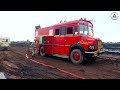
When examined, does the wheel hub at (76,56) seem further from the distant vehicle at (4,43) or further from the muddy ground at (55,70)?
the distant vehicle at (4,43)

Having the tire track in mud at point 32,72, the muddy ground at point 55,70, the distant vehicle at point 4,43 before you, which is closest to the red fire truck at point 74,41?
the muddy ground at point 55,70

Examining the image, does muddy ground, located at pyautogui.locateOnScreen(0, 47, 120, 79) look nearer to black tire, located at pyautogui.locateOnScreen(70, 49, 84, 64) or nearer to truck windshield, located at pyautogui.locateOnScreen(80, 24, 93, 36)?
black tire, located at pyautogui.locateOnScreen(70, 49, 84, 64)

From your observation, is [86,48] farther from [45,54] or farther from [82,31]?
[45,54]

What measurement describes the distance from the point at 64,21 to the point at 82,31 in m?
2.43

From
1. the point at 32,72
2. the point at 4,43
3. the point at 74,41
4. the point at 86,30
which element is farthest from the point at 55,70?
the point at 4,43

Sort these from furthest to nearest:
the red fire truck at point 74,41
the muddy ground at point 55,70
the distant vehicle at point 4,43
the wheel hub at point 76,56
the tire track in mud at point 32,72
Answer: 1. the distant vehicle at point 4,43
2. the wheel hub at point 76,56
3. the red fire truck at point 74,41
4. the muddy ground at point 55,70
5. the tire track in mud at point 32,72

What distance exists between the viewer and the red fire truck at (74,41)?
11.8m

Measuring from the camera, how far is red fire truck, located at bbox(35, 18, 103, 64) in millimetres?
11805

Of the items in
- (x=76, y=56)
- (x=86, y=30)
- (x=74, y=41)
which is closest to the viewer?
(x=76, y=56)

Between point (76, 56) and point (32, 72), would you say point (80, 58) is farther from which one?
point (32, 72)

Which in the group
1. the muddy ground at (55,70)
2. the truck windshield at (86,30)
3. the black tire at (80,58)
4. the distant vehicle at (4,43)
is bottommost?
the muddy ground at (55,70)

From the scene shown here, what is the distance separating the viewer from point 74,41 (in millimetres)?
12477
